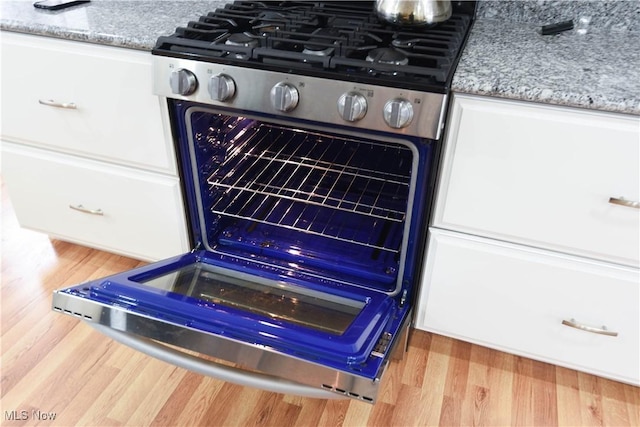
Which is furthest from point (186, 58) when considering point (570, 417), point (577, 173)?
point (570, 417)

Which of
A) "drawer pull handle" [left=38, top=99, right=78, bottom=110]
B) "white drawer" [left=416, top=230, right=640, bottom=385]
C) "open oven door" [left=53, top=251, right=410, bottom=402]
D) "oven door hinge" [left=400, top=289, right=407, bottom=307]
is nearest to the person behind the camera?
"open oven door" [left=53, top=251, right=410, bottom=402]

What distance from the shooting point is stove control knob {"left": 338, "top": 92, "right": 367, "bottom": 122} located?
111 centimetres

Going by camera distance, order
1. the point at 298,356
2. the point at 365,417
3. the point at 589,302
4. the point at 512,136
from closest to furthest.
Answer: the point at 298,356 → the point at 512,136 → the point at 589,302 → the point at 365,417

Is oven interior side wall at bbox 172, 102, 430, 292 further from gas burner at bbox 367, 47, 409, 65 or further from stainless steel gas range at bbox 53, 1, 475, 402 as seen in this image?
gas burner at bbox 367, 47, 409, 65

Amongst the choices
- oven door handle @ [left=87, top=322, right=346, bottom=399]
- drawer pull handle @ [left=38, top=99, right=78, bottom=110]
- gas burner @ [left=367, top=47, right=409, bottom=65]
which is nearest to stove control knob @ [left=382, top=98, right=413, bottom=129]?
gas burner @ [left=367, top=47, right=409, bottom=65]

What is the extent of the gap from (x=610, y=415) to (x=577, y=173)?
27.6 inches

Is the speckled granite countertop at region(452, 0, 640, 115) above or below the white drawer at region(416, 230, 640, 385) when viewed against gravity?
above

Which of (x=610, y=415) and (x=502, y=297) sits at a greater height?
(x=502, y=297)

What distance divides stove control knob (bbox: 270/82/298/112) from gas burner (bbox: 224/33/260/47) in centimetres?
15

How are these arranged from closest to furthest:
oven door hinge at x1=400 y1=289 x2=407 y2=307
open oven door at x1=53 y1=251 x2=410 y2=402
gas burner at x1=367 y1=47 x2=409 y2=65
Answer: open oven door at x1=53 y1=251 x2=410 y2=402
gas burner at x1=367 y1=47 x2=409 y2=65
oven door hinge at x1=400 y1=289 x2=407 y2=307

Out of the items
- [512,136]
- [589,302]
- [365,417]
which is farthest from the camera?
[365,417]

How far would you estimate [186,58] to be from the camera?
3.97ft

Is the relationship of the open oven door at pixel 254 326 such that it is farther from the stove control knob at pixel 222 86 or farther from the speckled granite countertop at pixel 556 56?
the speckled granite countertop at pixel 556 56

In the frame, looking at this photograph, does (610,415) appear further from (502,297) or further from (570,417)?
(502,297)
